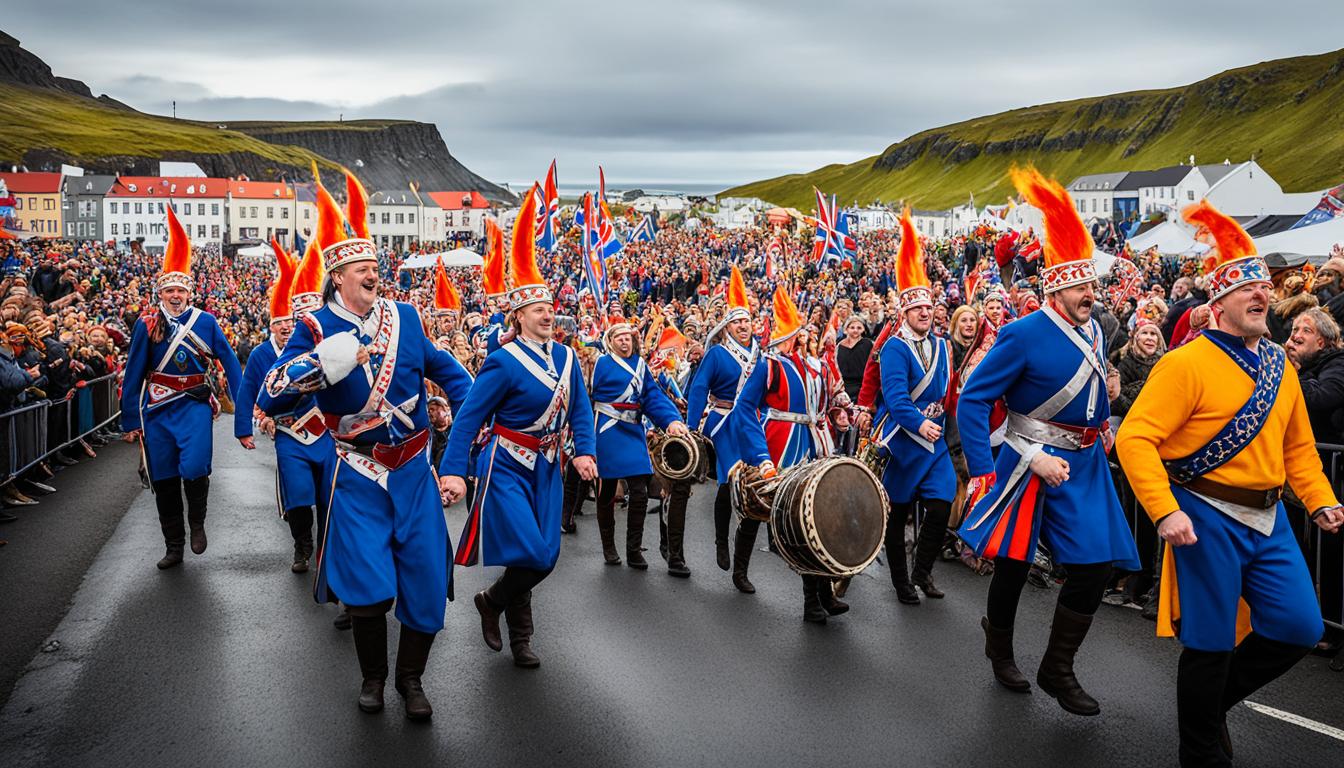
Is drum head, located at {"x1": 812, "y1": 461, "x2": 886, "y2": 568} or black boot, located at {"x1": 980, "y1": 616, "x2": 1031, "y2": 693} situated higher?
drum head, located at {"x1": 812, "y1": 461, "x2": 886, "y2": 568}

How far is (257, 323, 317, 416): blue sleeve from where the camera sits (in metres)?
5.11

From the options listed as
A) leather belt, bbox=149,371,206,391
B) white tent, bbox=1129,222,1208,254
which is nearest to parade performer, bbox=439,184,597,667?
leather belt, bbox=149,371,206,391

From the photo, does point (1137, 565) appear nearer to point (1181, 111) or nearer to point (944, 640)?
point (944, 640)

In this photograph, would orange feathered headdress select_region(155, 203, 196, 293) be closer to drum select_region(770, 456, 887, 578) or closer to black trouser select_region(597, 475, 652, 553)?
black trouser select_region(597, 475, 652, 553)

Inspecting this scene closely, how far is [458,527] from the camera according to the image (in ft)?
34.4

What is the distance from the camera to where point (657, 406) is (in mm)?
7559

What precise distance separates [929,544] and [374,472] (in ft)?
13.1

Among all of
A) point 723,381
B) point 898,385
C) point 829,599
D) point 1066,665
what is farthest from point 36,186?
point 1066,665

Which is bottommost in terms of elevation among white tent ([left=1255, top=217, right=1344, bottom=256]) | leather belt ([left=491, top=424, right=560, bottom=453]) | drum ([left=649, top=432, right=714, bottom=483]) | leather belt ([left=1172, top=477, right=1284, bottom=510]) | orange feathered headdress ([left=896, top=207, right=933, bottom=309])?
drum ([left=649, top=432, right=714, bottom=483])

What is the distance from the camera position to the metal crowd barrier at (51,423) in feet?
34.8

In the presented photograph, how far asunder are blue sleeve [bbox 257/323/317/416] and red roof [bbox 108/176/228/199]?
412ft

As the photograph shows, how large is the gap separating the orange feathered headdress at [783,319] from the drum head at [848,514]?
2081mm

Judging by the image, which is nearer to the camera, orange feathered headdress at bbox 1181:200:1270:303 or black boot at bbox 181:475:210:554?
orange feathered headdress at bbox 1181:200:1270:303

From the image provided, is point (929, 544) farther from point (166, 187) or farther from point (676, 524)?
point (166, 187)
